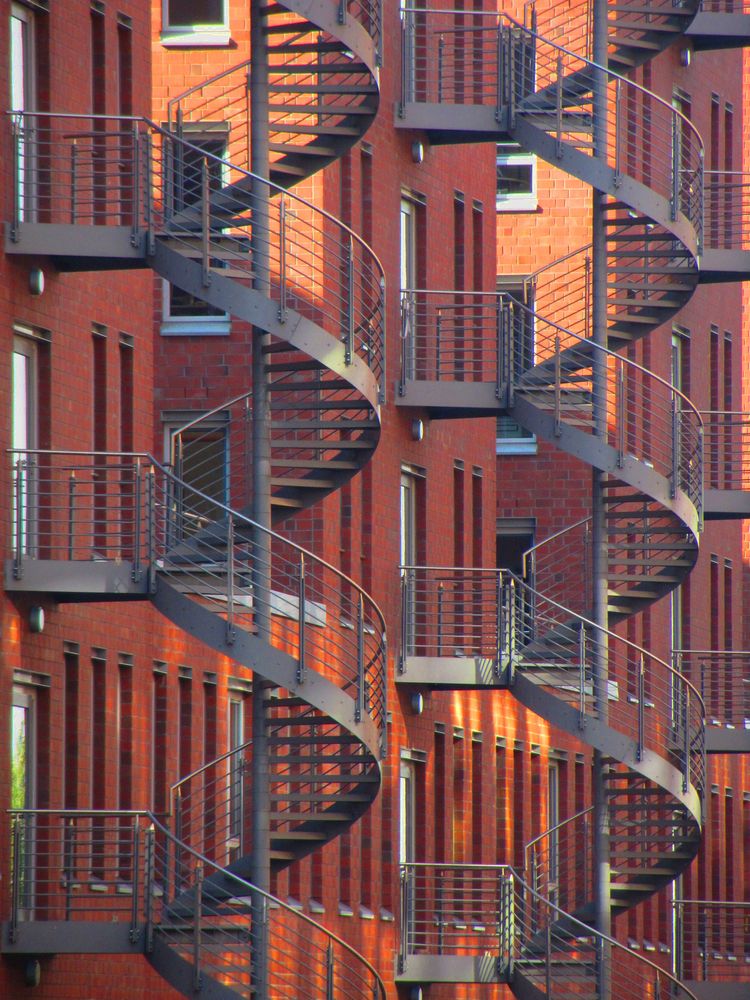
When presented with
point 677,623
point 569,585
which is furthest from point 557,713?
point 677,623

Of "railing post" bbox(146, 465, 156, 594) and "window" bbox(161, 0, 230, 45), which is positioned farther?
"window" bbox(161, 0, 230, 45)

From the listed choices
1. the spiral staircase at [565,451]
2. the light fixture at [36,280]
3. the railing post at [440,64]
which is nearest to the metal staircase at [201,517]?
the light fixture at [36,280]

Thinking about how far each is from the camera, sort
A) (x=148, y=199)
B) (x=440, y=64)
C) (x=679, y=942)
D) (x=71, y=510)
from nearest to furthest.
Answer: (x=148, y=199)
(x=71, y=510)
(x=440, y=64)
(x=679, y=942)

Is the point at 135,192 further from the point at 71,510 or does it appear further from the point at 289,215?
the point at 71,510

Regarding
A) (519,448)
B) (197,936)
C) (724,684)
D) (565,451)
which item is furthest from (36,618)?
(724,684)

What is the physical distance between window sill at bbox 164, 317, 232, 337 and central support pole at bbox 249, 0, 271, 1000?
8.34 m

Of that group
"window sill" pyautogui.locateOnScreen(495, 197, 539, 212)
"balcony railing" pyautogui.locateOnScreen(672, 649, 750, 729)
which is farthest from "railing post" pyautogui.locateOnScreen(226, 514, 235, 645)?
"balcony railing" pyautogui.locateOnScreen(672, 649, 750, 729)

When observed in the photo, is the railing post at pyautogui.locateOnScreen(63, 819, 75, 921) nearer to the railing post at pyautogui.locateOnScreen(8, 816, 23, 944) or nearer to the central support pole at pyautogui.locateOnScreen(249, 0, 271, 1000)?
the railing post at pyautogui.locateOnScreen(8, 816, 23, 944)

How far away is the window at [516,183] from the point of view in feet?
144

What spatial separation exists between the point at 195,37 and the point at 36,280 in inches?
357

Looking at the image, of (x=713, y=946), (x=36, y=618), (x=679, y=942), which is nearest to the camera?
(x=36, y=618)

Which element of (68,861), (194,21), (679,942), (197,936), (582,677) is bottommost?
(679,942)

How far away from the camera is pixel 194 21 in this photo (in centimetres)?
3519

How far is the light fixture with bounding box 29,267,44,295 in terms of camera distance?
87.6 ft
